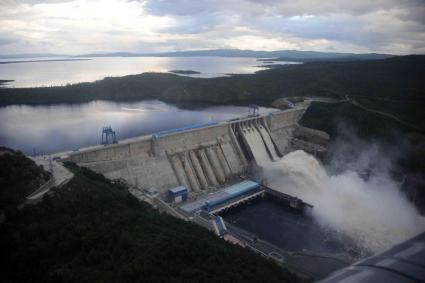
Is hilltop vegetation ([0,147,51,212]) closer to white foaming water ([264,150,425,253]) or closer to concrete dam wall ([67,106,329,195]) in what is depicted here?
concrete dam wall ([67,106,329,195])

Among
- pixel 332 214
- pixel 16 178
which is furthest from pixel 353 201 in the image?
pixel 16 178

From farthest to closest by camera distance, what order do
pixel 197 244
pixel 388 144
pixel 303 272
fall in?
pixel 388 144 → pixel 303 272 → pixel 197 244

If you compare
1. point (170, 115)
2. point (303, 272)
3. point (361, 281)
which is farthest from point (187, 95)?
point (361, 281)

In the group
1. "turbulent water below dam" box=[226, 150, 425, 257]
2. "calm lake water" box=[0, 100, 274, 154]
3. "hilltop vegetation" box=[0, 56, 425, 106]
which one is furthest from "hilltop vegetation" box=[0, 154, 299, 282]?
"hilltop vegetation" box=[0, 56, 425, 106]

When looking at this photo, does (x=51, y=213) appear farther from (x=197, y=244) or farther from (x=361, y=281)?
→ (x=361, y=281)

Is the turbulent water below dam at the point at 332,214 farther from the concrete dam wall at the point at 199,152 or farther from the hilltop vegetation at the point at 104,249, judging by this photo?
the hilltop vegetation at the point at 104,249

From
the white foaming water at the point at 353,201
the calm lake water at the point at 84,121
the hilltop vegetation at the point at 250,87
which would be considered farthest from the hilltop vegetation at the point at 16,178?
the hilltop vegetation at the point at 250,87

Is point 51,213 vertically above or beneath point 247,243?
above

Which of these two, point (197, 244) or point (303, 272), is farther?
point (303, 272)
